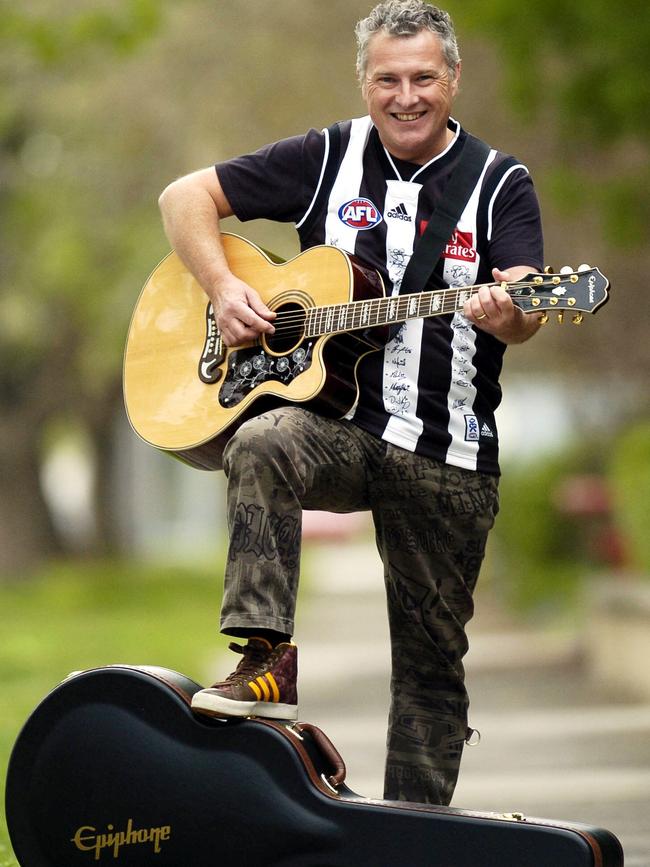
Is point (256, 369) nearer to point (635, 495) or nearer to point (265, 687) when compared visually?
point (265, 687)

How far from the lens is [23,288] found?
20.0 meters

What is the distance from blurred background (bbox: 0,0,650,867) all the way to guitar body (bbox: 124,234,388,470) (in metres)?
1.72

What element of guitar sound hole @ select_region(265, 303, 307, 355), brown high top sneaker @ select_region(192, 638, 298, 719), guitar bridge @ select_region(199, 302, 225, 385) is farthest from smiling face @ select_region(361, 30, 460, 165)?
brown high top sneaker @ select_region(192, 638, 298, 719)

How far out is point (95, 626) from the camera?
51.0 ft

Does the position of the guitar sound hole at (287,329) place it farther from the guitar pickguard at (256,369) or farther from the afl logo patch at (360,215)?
the afl logo patch at (360,215)

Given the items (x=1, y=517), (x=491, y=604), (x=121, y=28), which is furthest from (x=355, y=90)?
(x=1, y=517)

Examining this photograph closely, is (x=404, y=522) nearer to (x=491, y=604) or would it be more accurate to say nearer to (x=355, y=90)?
(x=355, y=90)

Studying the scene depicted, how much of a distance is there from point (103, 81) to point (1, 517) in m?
9.26

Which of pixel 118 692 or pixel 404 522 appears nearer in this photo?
pixel 118 692

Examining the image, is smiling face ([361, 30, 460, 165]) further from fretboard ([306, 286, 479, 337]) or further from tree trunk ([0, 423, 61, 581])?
tree trunk ([0, 423, 61, 581])

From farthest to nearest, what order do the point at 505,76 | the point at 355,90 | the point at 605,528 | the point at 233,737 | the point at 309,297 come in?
1. the point at 605,528
2. the point at 355,90
3. the point at 505,76
4. the point at 309,297
5. the point at 233,737

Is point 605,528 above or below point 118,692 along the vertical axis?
above

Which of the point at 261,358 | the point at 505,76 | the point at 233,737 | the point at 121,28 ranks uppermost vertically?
the point at 121,28

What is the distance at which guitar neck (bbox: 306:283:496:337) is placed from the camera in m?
4.11
